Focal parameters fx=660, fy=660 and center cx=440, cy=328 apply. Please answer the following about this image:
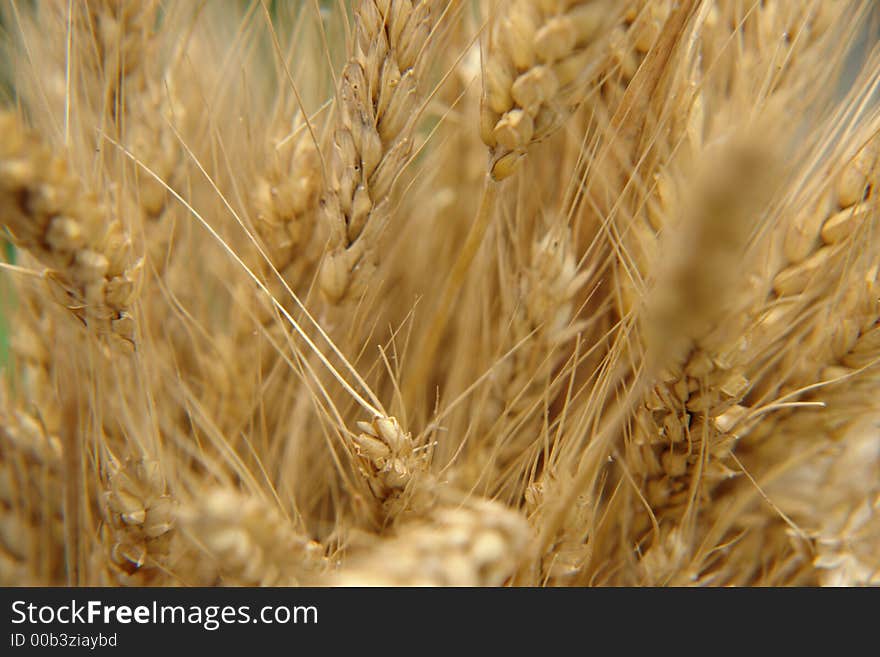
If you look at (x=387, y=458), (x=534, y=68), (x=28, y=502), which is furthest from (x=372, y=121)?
(x=28, y=502)

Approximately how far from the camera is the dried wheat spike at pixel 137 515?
396 millimetres

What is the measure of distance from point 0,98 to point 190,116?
156 mm

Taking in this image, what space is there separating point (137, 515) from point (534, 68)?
1.14 feet

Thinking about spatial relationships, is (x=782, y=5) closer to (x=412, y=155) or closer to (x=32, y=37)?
(x=412, y=155)

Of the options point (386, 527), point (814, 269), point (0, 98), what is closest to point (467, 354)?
point (386, 527)

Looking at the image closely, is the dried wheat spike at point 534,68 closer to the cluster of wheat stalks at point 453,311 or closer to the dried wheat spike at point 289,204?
the cluster of wheat stalks at point 453,311

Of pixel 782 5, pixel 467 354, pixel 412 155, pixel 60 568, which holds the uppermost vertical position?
pixel 782 5

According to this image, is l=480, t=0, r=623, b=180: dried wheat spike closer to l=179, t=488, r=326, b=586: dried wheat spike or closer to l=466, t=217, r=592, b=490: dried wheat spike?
l=466, t=217, r=592, b=490: dried wheat spike

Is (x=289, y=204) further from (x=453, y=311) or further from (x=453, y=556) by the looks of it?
(x=453, y=556)

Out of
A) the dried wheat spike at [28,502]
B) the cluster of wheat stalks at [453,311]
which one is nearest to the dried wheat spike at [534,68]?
the cluster of wheat stalks at [453,311]

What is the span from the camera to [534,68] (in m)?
0.36

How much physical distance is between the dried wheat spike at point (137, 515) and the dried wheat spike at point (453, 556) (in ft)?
0.51
